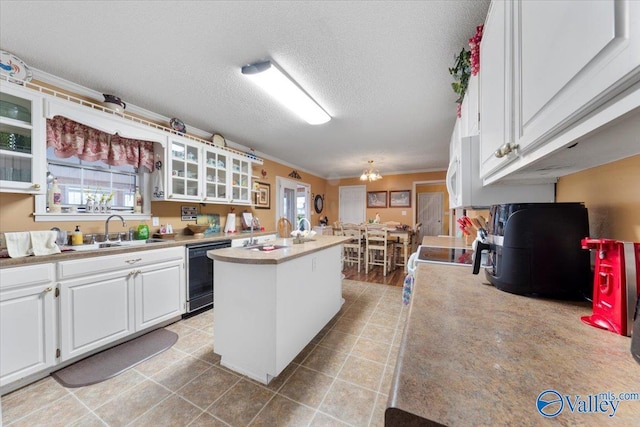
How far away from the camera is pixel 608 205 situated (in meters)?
0.85

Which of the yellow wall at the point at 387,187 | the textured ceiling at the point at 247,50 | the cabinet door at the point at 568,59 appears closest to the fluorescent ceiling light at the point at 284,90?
the textured ceiling at the point at 247,50

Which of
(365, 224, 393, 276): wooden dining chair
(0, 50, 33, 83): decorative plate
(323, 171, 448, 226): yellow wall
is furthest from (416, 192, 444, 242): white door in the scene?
(0, 50, 33, 83): decorative plate

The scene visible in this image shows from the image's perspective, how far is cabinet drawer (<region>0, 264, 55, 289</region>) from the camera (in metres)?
1.40

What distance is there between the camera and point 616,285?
0.61 meters

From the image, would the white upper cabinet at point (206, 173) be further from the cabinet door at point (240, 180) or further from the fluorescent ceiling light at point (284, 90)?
the fluorescent ceiling light at point (284, 90)

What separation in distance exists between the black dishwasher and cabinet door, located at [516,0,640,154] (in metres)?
2.74

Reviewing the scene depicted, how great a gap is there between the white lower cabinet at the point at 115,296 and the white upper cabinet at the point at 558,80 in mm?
2609

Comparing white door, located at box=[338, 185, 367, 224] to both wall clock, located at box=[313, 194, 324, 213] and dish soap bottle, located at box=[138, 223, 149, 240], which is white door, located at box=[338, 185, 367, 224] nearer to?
wall clock, located at box=[313, 194, 324, 213]

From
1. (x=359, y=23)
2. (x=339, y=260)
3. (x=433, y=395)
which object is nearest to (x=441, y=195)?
(x=339, y=260)

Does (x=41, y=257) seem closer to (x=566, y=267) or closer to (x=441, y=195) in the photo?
(x=566, y=267)

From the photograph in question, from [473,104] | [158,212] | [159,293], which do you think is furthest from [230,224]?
[473,104]

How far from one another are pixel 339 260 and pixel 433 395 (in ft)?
7.30

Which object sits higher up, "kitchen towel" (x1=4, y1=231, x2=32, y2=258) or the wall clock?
the wall clock

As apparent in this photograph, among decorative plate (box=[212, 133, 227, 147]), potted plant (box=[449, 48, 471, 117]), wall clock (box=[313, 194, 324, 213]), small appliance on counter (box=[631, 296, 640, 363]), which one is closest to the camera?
small appliance on counter (box=[631, 296, 640, 363])
